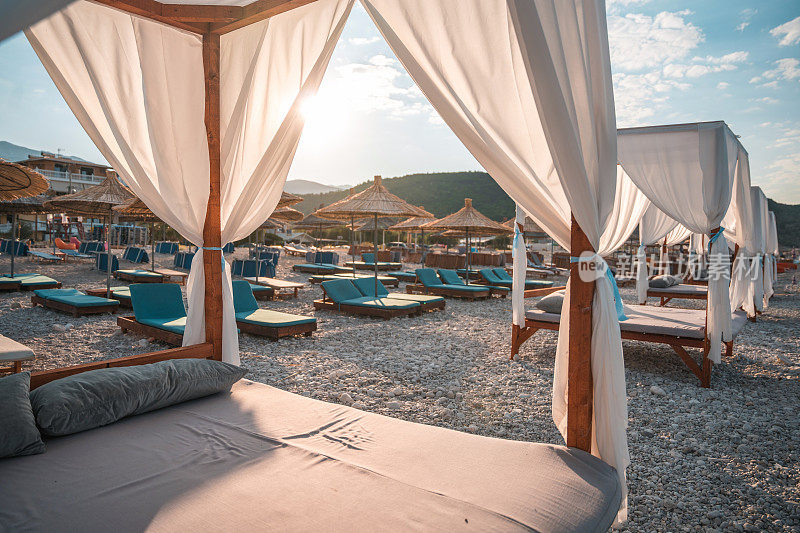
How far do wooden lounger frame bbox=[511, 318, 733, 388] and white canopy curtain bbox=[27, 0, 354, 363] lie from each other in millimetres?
3527

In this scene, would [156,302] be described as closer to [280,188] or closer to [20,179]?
[20,179]

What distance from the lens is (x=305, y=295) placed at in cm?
1048

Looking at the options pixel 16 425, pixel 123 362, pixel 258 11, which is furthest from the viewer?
pixel 258 11

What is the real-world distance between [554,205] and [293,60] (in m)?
2.17

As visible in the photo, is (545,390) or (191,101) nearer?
(191,101)

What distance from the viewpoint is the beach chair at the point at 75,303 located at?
22.9ft

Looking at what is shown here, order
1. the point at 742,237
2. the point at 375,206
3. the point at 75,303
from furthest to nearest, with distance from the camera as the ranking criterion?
1. the point at 375,206
2. the point at 742,237
3. the point at 75,303

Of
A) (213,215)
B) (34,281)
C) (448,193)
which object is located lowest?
(34,281)

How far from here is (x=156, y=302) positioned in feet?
19.2

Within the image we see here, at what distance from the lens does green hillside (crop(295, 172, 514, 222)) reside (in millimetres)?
51812

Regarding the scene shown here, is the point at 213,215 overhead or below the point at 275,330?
overhead

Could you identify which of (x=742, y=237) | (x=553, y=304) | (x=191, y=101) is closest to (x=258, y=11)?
(x=191, y=101)

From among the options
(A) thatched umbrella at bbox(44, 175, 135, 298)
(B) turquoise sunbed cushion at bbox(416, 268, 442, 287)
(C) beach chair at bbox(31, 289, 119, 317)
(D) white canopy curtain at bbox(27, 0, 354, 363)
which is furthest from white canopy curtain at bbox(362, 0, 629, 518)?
(B) turquoise sunbed cushion at bbox(416, 268, 442, 287)

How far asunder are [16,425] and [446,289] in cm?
911
